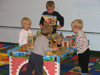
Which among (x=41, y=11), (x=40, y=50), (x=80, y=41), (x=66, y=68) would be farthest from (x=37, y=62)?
(x=41, y=11)

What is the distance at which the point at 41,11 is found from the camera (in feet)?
17.2

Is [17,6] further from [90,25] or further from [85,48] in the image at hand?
[85,48]

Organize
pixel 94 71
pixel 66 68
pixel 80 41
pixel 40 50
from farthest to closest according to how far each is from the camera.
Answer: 1. pixel 66 68
2. pixel 94 71
3. pixel 80 41
4. pixel 40 50

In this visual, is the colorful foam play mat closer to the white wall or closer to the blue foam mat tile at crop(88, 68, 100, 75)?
the blue foam mat tile at crop(88, 68, 100, 75)

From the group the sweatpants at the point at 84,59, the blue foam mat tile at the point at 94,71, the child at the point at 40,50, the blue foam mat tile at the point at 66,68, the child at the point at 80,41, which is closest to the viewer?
the child at the point at 40,50

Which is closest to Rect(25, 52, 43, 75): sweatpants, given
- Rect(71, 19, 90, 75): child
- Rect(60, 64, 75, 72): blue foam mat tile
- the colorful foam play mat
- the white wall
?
Rect(71, 19, 90, 75): child

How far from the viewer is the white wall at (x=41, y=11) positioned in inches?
189

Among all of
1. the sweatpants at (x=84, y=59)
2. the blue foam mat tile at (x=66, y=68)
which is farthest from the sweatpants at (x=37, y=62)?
the blue foam mat tile at (x=66, y=68)

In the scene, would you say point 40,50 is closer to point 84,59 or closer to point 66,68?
point 84,59

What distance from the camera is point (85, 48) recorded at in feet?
11.0

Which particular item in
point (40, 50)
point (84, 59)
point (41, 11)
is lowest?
point (84, 59)

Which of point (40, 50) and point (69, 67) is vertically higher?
point (40, 50)

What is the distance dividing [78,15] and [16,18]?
1673 millimetres

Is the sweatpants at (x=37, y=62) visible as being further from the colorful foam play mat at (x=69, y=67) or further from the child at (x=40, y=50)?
the colorful foam play mat at (x=69, y=67)
